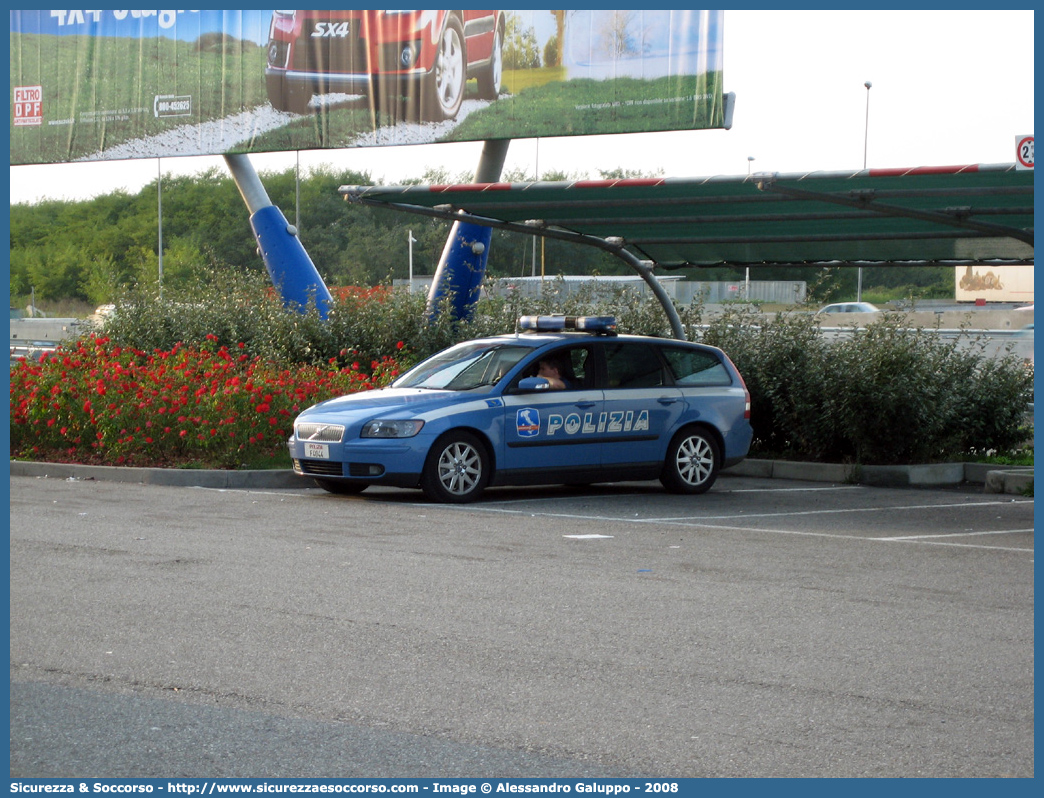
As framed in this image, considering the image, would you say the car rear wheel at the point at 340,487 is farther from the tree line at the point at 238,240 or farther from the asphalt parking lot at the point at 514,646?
the tree line at the point at 238,240

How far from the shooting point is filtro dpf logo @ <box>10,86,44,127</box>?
3127cm

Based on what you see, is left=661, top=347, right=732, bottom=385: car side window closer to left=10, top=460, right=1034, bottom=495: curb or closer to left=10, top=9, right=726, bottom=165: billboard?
left=10, top=460, right=1034, bottom=495: curb

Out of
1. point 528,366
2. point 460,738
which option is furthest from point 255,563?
point 528,366

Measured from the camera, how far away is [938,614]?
720 centimetres

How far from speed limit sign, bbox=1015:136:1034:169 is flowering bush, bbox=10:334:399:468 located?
771 cm

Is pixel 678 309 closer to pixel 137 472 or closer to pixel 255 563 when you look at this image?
pixel 137 472

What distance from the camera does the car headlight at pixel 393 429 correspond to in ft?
39.1

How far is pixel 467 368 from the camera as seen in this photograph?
1302 centimetres

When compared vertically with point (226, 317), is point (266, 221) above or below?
above

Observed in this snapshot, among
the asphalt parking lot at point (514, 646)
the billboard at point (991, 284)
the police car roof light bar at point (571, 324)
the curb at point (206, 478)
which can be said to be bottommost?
the asphalt parking lot at point (514, 646)

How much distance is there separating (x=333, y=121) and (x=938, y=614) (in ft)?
70.3

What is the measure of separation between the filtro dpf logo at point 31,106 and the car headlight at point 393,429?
22720mm

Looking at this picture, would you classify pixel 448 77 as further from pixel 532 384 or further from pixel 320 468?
pixel 320 468

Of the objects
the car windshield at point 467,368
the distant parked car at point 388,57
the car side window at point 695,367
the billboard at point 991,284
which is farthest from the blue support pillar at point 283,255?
the billboard at point 991,284
